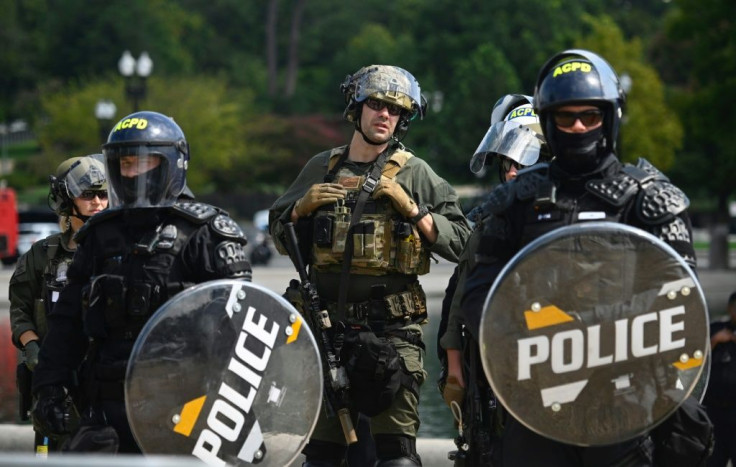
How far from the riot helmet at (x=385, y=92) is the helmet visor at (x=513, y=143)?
0.37m

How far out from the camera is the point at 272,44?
9744 cm

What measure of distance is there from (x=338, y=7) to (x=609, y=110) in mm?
100401

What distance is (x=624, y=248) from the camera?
4492mm

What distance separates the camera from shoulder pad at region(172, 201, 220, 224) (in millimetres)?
5289

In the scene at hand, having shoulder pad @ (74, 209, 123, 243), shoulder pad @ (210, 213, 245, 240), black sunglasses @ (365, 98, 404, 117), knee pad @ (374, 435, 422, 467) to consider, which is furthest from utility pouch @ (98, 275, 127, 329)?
black sunglasses @ (365, 98, 404, 117)

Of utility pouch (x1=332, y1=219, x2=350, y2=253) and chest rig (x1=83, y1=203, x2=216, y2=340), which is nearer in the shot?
chest rig (x1=83, y1=203, x2=216, y2=340)

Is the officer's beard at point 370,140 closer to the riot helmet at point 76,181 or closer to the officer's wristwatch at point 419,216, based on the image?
the officer's wristwatch at point 419,216


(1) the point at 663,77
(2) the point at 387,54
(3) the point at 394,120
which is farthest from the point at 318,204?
(2) the point at 387,54

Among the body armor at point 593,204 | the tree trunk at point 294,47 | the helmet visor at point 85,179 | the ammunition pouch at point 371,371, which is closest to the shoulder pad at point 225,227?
the body armor at point 593,204

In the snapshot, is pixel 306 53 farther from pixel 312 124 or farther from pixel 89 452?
pixel 89 452

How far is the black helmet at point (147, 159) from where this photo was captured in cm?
541

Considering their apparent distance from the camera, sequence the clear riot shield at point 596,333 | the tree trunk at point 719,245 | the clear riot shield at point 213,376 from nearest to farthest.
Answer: the clear riot shield at point 596,333, the clear riot shield at point 213,376, the tree trunk at point 719,245

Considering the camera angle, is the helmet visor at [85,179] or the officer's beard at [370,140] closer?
the officer's beard at [370,140]

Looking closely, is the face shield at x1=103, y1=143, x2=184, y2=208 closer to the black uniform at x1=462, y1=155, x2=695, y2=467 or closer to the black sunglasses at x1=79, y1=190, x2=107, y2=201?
the black uniform at x1=462, y1=155, x2=695, y2=467
